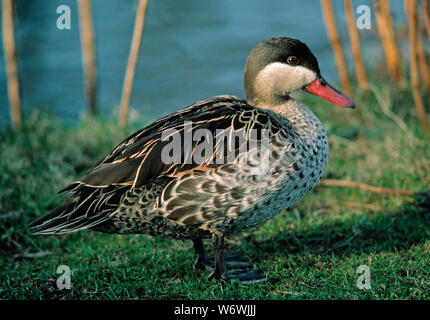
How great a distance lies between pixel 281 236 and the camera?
4262 millimetres

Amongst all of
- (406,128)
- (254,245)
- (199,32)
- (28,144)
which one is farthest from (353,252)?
(199,32)

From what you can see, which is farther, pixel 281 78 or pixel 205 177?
pixel 281 78

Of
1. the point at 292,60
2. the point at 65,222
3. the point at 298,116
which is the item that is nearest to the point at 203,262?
the point at 65,222

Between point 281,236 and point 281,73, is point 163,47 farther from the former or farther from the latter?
point 281,73

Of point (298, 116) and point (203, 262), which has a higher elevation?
point (298, 116)

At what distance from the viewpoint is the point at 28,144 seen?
562cm

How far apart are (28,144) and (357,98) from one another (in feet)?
11.8

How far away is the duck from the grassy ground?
324 mm

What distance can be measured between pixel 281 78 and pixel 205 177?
3.01 feet

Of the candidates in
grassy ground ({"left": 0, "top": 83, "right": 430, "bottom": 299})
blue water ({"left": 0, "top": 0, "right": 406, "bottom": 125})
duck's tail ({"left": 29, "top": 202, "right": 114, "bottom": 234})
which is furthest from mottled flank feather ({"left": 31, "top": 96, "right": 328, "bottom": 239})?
blue water ({"left": 0, "top": 0, "right": 406, "bottom": 125})

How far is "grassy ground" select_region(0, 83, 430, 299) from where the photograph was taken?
3.41 m

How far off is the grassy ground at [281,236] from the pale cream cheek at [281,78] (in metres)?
1.14
